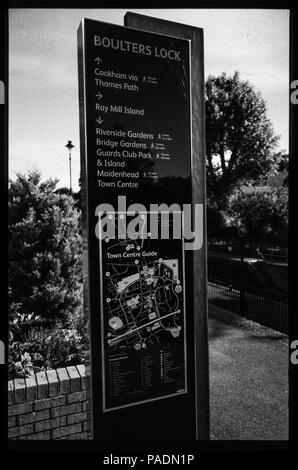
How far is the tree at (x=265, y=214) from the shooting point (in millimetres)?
19734

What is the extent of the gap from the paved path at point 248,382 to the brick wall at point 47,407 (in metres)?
1.50

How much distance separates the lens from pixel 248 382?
5246 mm

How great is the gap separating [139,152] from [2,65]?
1.13 metres

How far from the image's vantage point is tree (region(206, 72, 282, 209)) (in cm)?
3272

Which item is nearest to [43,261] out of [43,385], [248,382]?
[43,385]

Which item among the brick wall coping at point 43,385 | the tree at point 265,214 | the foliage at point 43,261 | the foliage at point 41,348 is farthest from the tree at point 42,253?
the tree at point 265,214

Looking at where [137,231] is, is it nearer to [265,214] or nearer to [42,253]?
[42,253]

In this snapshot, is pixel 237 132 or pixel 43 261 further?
pixel 237 132

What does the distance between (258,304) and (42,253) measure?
16.9 ft

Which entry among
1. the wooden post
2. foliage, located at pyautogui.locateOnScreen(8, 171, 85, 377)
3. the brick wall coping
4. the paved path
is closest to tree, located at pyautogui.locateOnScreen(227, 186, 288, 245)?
the paved path

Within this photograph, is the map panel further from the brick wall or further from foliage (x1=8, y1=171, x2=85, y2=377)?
foliage (x1=8, y1=171, x2=85, y2=377)

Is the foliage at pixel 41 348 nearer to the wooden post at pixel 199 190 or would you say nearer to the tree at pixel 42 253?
the tree at pixel 42 253

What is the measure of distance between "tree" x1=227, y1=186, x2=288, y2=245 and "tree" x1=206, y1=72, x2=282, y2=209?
37.9ft
